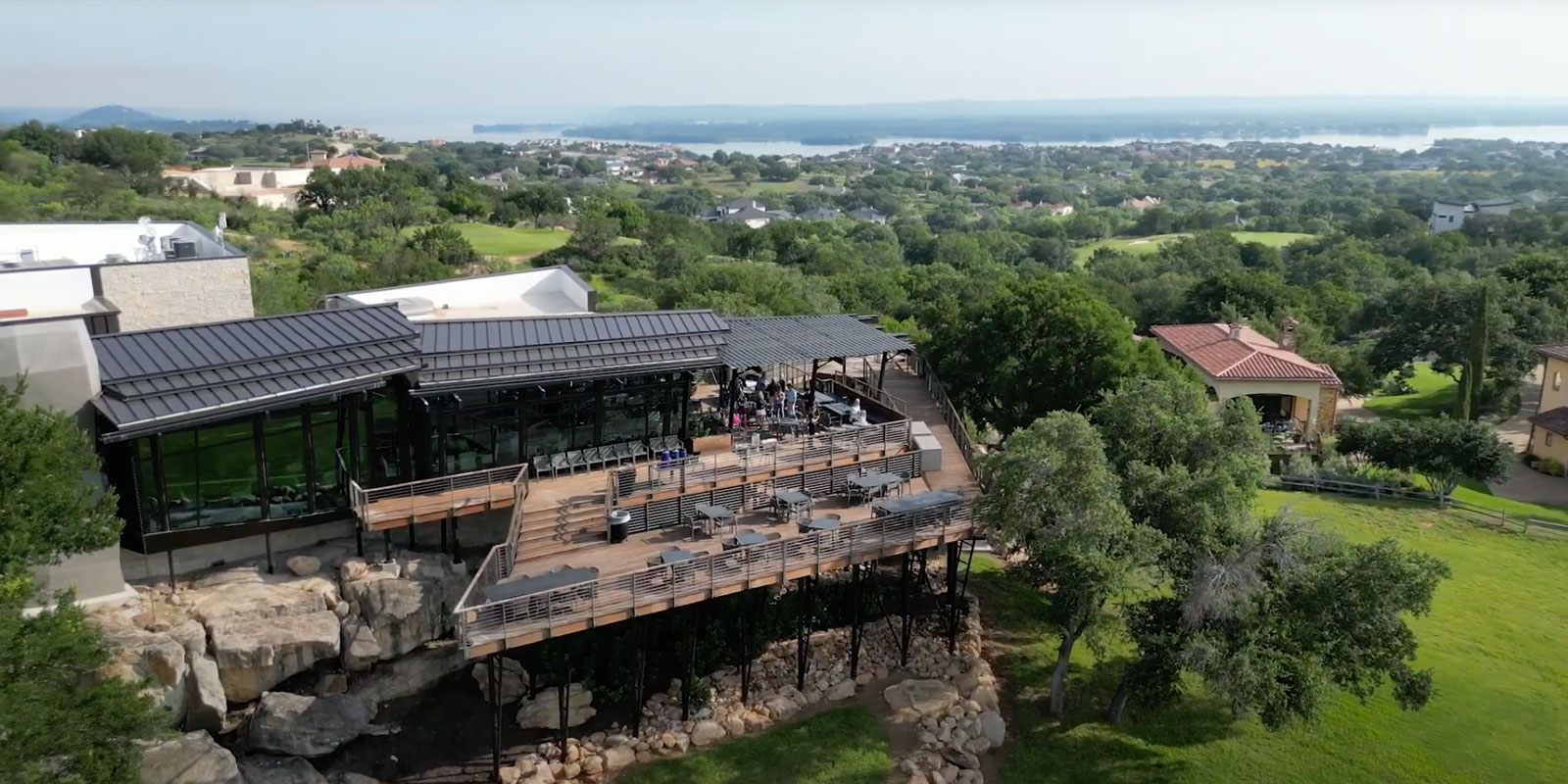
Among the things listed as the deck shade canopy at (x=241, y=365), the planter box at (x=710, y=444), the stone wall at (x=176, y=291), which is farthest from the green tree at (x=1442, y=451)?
the stone wall at (x=176, y=291)

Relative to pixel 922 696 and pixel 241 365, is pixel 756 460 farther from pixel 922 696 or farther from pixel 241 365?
pixel 241 365

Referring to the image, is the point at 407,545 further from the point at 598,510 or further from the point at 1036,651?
the point at 1036,651

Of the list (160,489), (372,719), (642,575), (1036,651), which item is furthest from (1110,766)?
(160,489)

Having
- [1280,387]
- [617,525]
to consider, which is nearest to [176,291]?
[617,525]

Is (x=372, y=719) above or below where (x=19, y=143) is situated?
below

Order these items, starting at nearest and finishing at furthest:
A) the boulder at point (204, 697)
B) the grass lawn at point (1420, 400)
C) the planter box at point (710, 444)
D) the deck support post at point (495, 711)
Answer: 1. the boulder at point (204, 697)
2. the deck support post at point (495, 711)
3. the planter box at point (710, 444)
4. the grass lawn at point (1420, 400)

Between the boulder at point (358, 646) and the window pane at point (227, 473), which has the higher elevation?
the window pane at point (227, 473)

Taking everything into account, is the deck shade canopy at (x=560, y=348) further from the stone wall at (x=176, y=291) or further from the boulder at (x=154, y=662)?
the stone wall at (x=176, y=291)

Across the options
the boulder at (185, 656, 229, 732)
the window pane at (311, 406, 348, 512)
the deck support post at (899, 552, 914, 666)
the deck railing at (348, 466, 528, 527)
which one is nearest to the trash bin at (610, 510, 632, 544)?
the deck railing at (348, 466, 528, 527)
